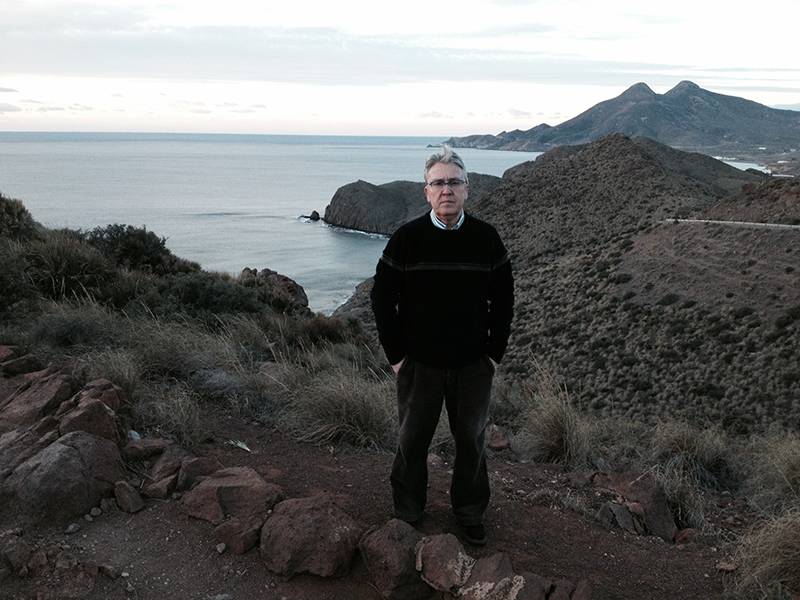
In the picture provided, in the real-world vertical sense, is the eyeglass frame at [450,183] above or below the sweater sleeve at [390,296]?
above

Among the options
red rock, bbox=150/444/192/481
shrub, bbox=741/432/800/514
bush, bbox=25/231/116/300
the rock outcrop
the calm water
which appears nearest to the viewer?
red rock, bbox=150/444/192/481

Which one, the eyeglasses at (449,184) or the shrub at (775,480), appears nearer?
the eyeglasses at (449,184)

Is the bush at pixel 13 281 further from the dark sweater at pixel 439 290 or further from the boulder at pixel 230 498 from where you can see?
the dark sweater at pixel 439 290

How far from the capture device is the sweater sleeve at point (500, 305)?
147 inches

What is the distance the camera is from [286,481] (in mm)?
4539

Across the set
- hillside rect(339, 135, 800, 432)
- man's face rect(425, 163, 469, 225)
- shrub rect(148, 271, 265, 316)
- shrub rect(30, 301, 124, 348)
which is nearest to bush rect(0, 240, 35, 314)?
shrub rect(30, 301, 124, 348)

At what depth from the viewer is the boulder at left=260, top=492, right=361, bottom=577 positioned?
3.50 metres

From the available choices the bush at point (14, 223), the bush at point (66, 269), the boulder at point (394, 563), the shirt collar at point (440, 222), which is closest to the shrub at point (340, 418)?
the boulder at point (394, 563)

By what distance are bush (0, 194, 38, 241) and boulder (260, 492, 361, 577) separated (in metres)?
9.76

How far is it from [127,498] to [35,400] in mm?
1402

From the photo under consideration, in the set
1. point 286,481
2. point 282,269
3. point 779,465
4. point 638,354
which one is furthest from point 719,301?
point 282,269

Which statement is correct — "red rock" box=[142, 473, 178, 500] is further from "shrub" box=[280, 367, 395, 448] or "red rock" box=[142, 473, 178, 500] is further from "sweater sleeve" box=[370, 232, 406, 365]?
"sweater sleeve" box=[370, 232, 406, 365]

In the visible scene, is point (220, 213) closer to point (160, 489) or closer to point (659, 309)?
point (659, 309)

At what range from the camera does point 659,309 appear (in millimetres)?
30578
